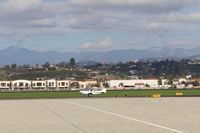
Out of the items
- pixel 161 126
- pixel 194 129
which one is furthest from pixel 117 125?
pixel 194 129

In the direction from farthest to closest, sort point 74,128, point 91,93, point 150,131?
point 91,93
point 74,128
point 150,131

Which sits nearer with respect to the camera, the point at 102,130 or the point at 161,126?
the point at 102,130

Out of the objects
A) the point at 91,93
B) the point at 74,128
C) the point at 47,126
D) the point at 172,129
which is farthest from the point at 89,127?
the point at 91,93

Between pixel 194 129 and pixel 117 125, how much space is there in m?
4.83

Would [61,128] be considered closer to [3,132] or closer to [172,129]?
[3,132]

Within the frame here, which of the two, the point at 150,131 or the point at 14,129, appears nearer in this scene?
the point at 150,131

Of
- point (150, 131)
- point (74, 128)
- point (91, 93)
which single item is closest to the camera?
point (150, 131)

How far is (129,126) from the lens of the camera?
24688 millimetres

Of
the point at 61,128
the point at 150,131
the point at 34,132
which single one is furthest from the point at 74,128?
the point at 150,131

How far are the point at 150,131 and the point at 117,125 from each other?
149 inches

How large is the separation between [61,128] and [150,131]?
5.25 meters

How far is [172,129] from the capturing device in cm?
2261

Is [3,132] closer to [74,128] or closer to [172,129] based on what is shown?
[74,128]

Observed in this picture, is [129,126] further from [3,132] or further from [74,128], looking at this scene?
[3,132]
